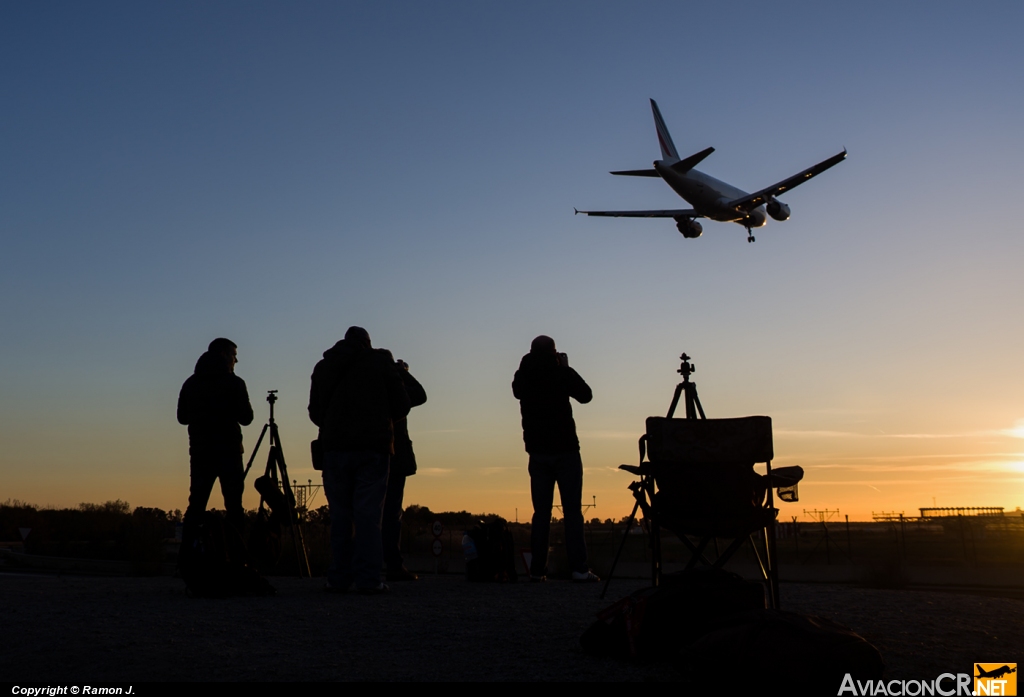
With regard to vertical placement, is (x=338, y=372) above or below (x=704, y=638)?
above

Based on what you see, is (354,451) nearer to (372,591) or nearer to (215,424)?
(372,591)

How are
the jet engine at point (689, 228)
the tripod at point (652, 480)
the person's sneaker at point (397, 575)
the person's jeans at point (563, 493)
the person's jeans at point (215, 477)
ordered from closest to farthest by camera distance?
the tripod at point (652, 480) → the person's jeans at point (215, 477) → the person's jeans at point (563, 493) → the person's sneaker at point (397, 575) → the jet engine at point (689, 228)

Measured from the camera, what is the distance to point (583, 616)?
205 inches

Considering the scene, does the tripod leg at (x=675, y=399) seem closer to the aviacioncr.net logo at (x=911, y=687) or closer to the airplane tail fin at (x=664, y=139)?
the aviacioncr.net logo at (x=911, y=687)

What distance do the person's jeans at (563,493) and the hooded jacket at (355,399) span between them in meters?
1.64

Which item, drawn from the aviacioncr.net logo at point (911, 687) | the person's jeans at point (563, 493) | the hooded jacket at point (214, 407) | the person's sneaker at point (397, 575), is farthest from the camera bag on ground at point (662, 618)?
the hooded jacket at point (214, 407)

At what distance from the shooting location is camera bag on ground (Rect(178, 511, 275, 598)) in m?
6.24

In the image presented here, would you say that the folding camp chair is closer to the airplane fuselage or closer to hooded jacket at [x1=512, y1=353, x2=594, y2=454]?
hooded jacket at [x1=512, y1=353, x2=594, y2=454]

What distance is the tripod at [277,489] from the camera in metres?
8.28

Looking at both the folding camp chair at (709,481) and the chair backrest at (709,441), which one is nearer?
the folding camp chair at (709,481)

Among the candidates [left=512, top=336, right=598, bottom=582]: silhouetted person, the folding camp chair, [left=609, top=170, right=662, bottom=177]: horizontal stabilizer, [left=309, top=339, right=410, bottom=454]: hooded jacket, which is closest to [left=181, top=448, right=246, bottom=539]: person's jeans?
[left=309, top=339, right=410, bottom=454]: hooded jacket

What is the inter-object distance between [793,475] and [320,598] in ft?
10.1

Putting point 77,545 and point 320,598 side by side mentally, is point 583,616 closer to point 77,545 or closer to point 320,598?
point 320,598

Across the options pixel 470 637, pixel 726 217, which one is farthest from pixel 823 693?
pixel 726 217
